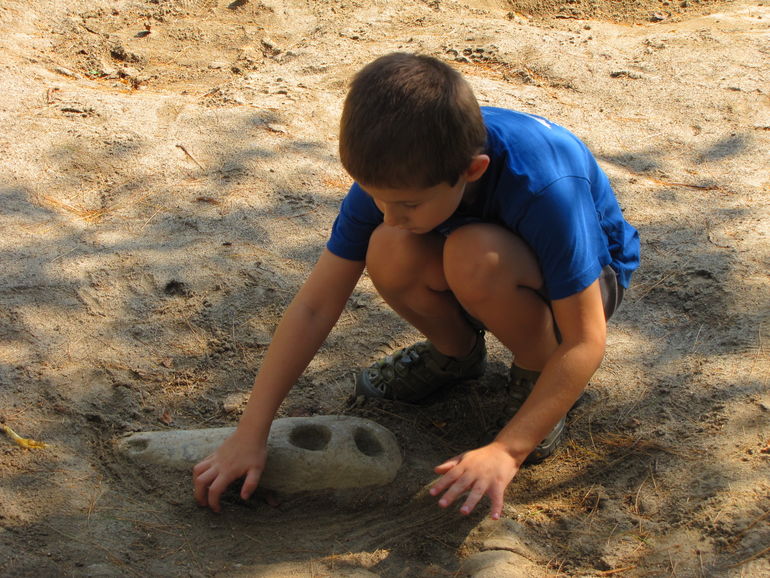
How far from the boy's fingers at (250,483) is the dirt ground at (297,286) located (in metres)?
0.10

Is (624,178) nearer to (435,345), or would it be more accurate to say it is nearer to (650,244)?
(650,244)

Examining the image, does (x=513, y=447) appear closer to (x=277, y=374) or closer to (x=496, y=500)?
Answer: (x=496, y=500)

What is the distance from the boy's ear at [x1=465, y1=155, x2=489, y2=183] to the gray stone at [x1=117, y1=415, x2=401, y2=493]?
2.88 feet

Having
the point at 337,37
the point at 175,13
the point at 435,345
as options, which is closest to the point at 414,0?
the point at 337,37

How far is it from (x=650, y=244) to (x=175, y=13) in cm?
355

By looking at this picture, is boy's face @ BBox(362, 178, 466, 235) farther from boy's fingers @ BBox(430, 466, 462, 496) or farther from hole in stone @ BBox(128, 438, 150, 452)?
hole in stone @ BBox(128, 438, 150, 452)

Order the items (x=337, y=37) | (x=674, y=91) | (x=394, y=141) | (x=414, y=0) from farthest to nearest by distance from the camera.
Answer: (x=414, y=0) → (x=337, y=37) → (x=674, y=91) → (x=394, y=141)

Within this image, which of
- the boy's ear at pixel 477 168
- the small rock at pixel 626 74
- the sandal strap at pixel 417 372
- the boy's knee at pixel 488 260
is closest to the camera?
the boy's ear at pixel 477 168

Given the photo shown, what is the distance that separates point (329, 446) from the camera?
2412 mm

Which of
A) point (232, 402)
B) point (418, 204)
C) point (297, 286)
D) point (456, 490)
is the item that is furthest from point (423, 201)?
point (297, 286)

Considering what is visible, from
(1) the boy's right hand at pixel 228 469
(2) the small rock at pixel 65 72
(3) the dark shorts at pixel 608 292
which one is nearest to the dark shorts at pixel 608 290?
(3) the dark shorts at pixel 608 292

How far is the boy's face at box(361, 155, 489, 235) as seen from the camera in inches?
76.5

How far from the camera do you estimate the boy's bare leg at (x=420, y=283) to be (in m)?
2.29

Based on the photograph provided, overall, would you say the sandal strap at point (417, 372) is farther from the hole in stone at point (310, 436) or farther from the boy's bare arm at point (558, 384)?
the boy's bare arm at point (558, 384)
